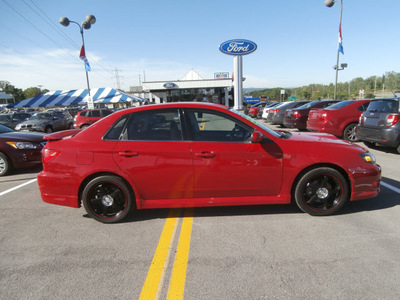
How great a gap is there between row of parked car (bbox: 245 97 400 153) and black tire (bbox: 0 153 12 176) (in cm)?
604

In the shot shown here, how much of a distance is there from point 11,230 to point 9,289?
1.45m

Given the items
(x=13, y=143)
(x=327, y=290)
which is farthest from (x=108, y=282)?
(x=13, y=143)

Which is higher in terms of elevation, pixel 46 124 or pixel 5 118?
pixel 5 118

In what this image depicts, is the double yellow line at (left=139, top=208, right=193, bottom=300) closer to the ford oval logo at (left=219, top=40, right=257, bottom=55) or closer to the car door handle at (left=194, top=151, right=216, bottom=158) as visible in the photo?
the car door handle at (left=194, top=151, right=216, bottom=158)

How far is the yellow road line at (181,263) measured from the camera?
7.25 feet

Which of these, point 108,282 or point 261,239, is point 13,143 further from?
point 261,239

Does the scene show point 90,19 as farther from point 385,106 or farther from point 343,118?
point 385,106

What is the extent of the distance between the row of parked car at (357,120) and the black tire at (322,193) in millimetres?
2496

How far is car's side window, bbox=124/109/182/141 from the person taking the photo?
3.42m

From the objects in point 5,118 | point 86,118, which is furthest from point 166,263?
point 5,118

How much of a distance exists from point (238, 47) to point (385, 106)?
1649 centimetres

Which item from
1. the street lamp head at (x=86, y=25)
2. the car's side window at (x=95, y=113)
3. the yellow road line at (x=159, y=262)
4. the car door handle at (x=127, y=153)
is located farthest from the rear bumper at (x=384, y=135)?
the street lamp head at (x=86, y=25)

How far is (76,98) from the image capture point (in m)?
32.6

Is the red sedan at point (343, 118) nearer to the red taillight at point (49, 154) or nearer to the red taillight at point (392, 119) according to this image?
the red taillight at point (392, 119)
